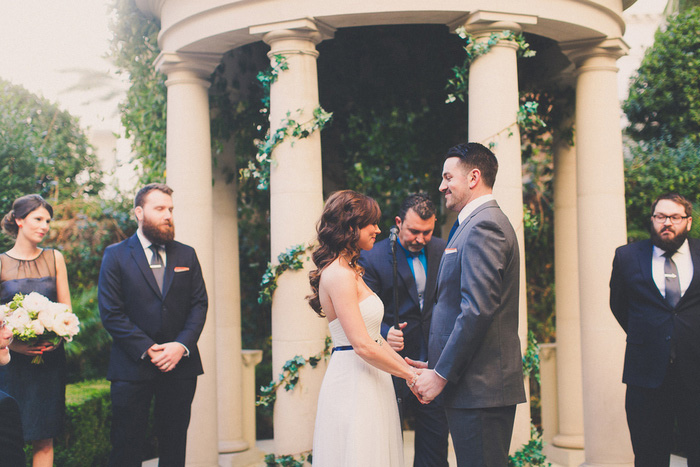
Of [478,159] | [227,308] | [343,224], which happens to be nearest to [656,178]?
[227,308]

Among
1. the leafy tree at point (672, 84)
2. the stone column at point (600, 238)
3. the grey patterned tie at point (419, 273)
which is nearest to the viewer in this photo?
the grey patterned tie at point (419, 273)

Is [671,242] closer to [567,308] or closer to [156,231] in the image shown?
[567,308]

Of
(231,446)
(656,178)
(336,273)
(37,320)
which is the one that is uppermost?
(656,178)

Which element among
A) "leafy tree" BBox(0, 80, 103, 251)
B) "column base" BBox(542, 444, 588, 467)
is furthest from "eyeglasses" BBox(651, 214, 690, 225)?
"leafy tree" BBox(0, 80, 103, 251)

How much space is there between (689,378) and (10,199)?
10477 mm

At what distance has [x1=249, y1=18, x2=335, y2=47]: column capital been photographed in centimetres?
713

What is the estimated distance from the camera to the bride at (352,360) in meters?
4.38

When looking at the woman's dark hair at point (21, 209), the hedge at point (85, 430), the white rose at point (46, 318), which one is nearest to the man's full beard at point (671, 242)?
the white rose at point (46, 318)

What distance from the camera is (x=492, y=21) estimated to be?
7066 millimetres

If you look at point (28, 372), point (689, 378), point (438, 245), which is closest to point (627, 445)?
point (689, 378)

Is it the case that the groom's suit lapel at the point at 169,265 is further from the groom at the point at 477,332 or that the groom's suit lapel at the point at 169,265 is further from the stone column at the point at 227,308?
the stone column at the point at 227,308

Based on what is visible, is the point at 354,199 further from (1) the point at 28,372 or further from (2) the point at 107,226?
(2) the point at 107,226

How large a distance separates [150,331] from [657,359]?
14.0ft

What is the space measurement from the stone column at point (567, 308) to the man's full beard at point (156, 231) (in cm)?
568
